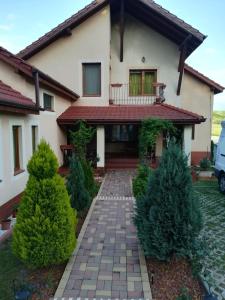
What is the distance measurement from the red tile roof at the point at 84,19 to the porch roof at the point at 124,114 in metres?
3.96

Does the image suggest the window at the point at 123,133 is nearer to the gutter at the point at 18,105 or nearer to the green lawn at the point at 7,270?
the gutter at the point at 18,105

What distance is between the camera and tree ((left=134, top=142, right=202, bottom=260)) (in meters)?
3.72

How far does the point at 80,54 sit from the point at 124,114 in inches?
183

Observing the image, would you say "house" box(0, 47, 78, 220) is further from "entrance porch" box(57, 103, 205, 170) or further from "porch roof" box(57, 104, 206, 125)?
"entrance porch" box(57, 103, 205, 170)

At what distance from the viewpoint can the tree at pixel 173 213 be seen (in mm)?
3717

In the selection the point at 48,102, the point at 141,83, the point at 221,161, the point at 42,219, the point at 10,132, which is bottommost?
the point at 42,219

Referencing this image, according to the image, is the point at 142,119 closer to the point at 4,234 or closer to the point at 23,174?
the point at 23,174

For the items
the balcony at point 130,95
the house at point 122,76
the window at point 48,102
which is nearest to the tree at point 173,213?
the window at point 48,102

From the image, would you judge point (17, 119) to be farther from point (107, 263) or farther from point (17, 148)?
point (107, 263)

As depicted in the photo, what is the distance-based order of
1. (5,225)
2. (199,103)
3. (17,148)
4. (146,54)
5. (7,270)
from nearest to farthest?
(7,270) → (5,225) → (17,148) → (146,54) → (199,103)

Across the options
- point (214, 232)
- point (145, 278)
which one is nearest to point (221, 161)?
point (214, 232)

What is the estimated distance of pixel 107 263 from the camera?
4.23 m

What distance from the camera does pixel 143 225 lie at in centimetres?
412

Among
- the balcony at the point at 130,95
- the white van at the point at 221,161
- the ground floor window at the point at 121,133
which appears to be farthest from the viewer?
the ground floor window at the point at 121,133
